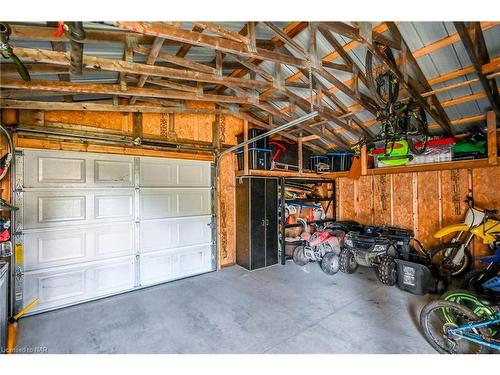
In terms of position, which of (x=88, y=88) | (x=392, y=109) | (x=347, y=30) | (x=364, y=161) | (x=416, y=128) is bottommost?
(x=364, y=161)

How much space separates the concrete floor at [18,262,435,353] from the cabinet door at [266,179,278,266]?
0.95 metres

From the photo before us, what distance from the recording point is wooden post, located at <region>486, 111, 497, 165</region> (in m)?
3.39

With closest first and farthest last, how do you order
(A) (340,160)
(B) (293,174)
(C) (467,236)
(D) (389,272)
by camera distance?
1. (D) (389,272)
2. (C) (467,236)
3. (B) (293,174)
4. (A) (340,160)

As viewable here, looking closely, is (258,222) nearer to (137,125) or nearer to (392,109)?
(137,125)

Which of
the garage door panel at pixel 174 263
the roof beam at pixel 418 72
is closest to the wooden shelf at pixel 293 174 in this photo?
the garage door panel at pixel 174 263

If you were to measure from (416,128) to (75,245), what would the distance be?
5526 mm

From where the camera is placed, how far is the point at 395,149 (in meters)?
4.52

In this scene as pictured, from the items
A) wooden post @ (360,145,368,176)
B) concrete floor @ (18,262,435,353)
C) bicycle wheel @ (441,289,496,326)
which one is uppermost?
wooden post @ (360,145,368,176)

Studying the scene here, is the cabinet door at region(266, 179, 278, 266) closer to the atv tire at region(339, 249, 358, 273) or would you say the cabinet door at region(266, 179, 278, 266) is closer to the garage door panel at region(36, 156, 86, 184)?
the atv tire at region(339, 249, 358, 273)

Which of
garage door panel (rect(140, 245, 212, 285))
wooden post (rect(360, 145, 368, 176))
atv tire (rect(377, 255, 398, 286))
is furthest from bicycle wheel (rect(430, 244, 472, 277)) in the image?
garage door panel (rect(140, 245, 212, 285))

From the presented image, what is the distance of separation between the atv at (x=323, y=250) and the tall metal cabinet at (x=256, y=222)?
1.91 ft

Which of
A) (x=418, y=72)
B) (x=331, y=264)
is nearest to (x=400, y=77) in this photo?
(x=418, y=72)

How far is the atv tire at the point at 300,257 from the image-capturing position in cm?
492

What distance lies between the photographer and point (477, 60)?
2568mm
